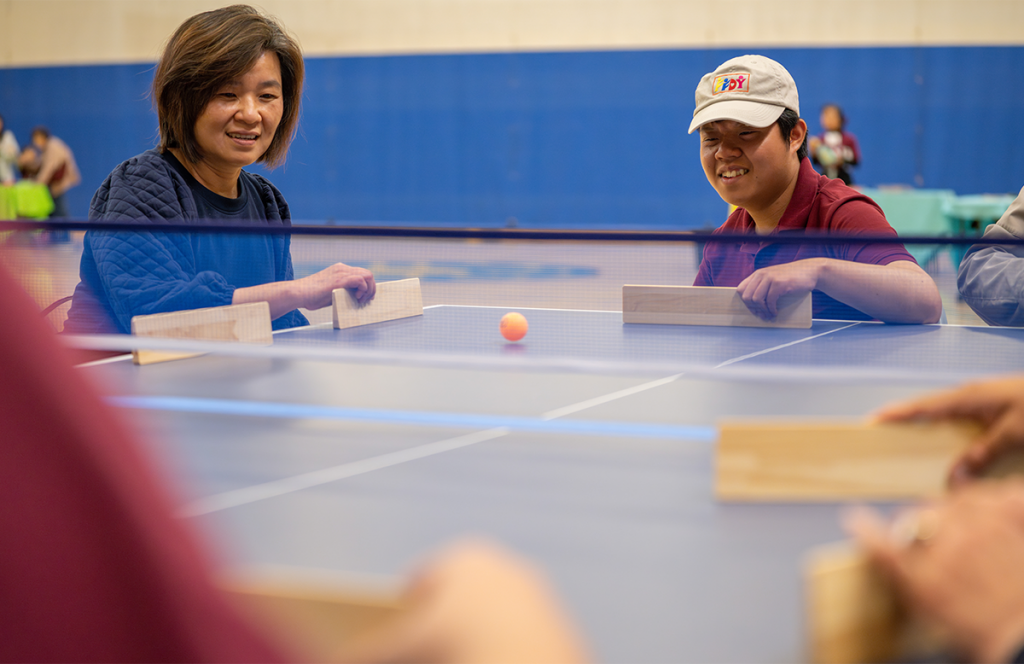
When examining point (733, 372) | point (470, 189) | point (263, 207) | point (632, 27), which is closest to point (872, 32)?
point (632, 27)

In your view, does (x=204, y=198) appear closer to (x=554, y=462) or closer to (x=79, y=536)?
(x=554, y=462)

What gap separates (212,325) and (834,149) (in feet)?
25.7

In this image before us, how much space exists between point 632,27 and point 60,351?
10.5 metres

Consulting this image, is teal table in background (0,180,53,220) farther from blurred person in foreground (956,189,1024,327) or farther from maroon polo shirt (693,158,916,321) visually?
blurred person in foreground (956,189,1024,327)

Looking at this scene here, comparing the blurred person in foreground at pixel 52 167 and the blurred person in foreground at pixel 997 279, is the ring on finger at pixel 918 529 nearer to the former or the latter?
the blurred person in foreground at pixel 997 279

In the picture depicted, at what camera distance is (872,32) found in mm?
9617

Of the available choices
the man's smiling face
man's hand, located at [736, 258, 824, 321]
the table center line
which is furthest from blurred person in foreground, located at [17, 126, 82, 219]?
the table center line

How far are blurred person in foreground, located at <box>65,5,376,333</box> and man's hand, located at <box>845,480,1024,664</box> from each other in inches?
75.4

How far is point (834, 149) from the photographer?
8680 mm

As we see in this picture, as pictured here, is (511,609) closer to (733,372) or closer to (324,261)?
(733,372)

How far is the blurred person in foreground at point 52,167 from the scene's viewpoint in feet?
35.3

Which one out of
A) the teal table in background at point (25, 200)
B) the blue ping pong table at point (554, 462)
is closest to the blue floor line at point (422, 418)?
the blue ping pong table at point (554, 462)

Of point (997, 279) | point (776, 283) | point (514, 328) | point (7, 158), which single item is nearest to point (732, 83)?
point (776, 283)

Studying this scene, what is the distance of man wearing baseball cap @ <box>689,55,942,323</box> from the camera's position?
2.26 meters
